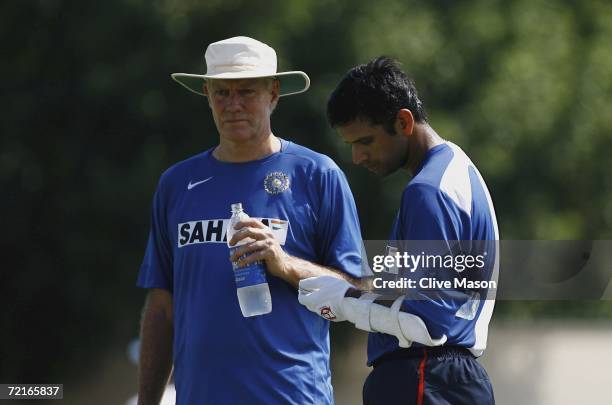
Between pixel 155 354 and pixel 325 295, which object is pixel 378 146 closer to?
pixel 325 295

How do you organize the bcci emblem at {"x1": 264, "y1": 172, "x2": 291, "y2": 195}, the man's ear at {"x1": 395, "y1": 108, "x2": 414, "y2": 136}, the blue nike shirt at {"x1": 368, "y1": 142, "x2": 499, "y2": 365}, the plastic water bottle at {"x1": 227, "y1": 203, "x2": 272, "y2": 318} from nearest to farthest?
the blue nike shirt at {"x1": 368, "y1": 142, "x2": 499, "y2": 365} < the man's ear at {"x1": 395, "y1": 108, "x2": 414, "y2": 136} < the plastic water bottle at {"x1": 227, "y1": 203, "x2": 272, "y2": 318} < the bcci emblem at {"x1": 264, "y1": 172, "x2": 291, "y2": 195}

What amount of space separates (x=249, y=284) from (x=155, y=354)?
661 mm

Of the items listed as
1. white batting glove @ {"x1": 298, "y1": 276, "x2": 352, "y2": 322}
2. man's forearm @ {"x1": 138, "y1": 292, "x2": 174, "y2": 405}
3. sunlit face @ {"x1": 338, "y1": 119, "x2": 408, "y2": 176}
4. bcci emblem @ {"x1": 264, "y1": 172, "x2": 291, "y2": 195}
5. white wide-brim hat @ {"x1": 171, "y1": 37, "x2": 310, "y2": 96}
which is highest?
white wide-brim hat @ {"x1": 171, "y1": 37, "x2": 310, "y2": 96}

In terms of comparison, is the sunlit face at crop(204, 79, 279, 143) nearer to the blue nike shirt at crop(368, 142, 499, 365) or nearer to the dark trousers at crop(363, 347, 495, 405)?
the blue nike shirt at crop(368, 142, 499, 365)

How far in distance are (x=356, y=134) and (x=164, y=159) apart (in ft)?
31.3

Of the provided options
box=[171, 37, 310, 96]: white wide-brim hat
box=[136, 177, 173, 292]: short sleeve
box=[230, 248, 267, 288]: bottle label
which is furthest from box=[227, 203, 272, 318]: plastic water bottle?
box=[171, 37, 310, 96]: white wide-brim hat

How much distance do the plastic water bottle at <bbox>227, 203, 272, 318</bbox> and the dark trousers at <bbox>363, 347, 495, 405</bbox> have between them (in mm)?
632

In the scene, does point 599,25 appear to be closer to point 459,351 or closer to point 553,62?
point 553,62

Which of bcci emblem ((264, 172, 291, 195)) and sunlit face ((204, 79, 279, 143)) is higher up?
sunlit face ((204, 79, 279, 143))

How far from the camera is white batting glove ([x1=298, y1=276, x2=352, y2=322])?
13.0 ft

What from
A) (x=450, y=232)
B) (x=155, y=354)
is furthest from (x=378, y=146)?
(x=155, y=354)

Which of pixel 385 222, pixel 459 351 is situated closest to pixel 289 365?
pixel 459 351

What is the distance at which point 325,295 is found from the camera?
4.00 m

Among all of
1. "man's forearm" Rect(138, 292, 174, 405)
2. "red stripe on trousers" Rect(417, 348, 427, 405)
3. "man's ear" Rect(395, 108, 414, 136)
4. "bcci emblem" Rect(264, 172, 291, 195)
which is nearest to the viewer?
"red stripe on trousers" Rect(417, 348, 427, 405)
